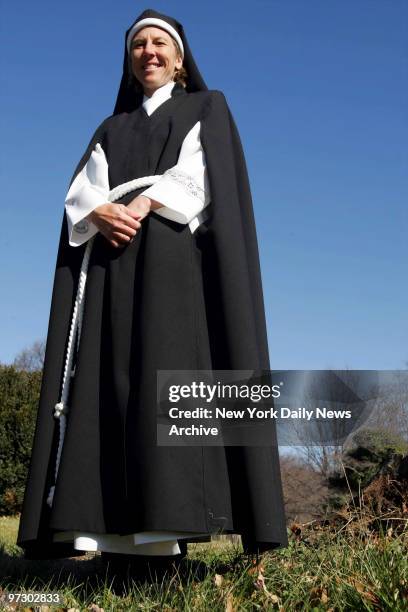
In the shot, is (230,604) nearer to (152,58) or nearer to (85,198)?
(85,198)

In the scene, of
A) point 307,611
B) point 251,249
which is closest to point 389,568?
point 307,611

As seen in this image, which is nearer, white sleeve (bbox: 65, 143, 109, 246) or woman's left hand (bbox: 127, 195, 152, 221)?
woman's left hand (bbox: 127, 195, 152, 221)

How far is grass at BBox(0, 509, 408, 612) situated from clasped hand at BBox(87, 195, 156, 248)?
1.50 metres

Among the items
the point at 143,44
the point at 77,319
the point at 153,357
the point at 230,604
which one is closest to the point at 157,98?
the point at 143,44

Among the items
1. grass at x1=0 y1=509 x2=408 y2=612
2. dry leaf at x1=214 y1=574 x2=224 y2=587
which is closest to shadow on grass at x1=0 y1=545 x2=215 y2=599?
grass at x1=0 y1=509 x2=408 y2=612

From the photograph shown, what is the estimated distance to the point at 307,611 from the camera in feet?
8.06

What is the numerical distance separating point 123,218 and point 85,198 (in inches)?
12.6

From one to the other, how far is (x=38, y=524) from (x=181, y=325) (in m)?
1.09

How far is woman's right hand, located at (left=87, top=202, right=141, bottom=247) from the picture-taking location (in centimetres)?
329

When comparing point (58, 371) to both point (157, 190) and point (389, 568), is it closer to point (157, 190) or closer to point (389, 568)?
point (157, 190)

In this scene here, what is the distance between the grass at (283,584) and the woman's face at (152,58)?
2.42 meters

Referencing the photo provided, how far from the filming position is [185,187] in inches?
132

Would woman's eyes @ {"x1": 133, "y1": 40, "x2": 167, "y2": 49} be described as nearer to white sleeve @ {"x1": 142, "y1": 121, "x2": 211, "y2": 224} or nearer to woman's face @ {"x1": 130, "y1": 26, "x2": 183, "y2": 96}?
woman's face @ {"x1": 130, "y1": 26, "x2": 183, "y2": 96}

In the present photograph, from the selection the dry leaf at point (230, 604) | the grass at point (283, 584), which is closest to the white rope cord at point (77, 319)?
the grass at point (283, 584)
